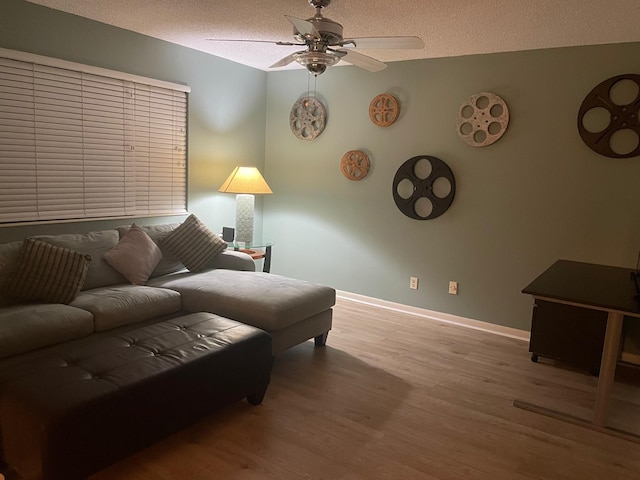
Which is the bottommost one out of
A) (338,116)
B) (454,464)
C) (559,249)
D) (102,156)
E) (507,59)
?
(454,464)

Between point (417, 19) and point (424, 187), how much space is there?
5.43ft

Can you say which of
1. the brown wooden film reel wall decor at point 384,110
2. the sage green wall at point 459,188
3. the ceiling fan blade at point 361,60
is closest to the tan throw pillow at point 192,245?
the sage green wall at point 459,188

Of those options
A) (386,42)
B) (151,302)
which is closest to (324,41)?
(386,42)

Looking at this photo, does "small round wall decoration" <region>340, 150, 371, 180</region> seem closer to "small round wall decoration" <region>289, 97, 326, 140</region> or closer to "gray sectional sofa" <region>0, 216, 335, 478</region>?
"small round wall decoration" <region>289, 97, 326, 140</region>

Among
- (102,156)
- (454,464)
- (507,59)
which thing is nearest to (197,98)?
(102,156)

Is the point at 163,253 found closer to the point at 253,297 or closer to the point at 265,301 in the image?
the point at 253,297

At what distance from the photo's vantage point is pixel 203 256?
13.3ft

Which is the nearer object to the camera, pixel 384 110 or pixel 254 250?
pixel 384 110

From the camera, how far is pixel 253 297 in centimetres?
330

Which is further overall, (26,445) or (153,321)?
(153,321)

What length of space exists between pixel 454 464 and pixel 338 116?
3645mm

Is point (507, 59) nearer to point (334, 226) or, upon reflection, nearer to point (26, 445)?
point (334, 226)

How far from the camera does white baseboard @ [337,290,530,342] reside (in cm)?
421

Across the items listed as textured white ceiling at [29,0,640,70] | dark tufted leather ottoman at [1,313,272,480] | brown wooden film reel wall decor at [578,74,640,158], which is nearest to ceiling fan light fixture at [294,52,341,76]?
textured white ceiling at [29,0,640,70]
